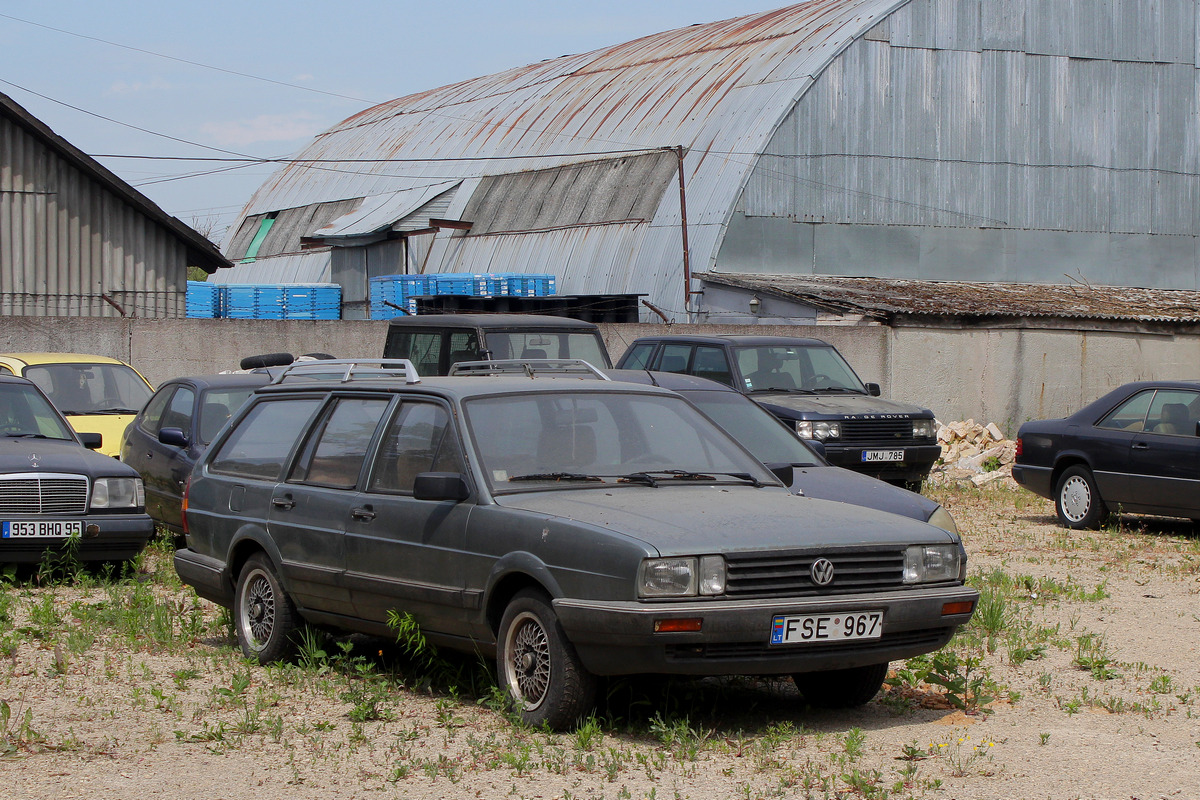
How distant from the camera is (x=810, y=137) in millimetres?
29984

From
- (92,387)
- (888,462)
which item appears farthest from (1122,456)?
(92,387)

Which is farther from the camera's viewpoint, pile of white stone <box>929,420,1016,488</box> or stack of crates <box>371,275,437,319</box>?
stack of crates <box>371,275,437,319</box>

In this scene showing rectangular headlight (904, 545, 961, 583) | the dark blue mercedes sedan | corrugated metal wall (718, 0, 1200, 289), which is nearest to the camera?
rectangular headlight (904, 545, 961, 583)

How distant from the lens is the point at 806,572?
5.57 m

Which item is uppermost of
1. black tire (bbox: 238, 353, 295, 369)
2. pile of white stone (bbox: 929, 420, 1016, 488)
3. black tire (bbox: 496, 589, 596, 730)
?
black tire (bbox: 238, 353, 295, 369)

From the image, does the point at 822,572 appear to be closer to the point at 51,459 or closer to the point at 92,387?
the point at 51,459

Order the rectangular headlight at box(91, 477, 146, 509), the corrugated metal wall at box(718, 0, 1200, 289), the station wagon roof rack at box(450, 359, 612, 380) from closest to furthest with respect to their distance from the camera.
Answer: the station wagon roof rack at box(450, 359, 612, 380) → the rectangular headlight at box(91, 477, 146, 509) → the corrugated metal wall at box(718, 0, 1200, 289)

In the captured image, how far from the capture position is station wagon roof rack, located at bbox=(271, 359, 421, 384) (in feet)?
23.6

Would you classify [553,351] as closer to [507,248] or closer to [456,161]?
[507,248]

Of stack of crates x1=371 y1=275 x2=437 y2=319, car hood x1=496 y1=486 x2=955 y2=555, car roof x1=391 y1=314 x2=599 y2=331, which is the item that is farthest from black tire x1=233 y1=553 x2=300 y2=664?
stack of crates x1=371 y1=275 x2=437 y2=319

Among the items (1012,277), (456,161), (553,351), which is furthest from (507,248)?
(553,351)

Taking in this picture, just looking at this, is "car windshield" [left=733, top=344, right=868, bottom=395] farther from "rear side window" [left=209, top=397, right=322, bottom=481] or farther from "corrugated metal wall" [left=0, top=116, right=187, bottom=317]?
"corrugated metal wall" [left=0, top=116, right=187, bottom=317]

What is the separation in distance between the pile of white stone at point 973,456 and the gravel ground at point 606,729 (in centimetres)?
1055

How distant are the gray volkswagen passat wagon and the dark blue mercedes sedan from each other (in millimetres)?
7327
